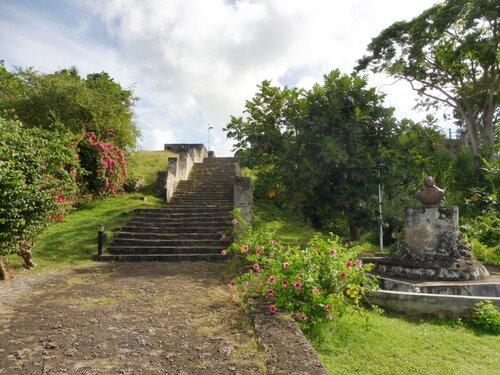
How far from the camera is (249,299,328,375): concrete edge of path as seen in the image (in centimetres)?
269

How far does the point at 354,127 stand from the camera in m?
9.32

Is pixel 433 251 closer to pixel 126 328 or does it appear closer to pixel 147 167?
pixel 126 328

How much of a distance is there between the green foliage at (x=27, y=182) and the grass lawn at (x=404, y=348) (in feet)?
17.2

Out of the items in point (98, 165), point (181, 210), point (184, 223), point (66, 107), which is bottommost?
point (184, 223)

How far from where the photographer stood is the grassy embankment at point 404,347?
3.28 meters

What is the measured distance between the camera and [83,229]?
10047 mm

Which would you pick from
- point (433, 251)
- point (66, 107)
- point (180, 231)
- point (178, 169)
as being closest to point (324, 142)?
point (433, 251)

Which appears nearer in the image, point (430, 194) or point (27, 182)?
point (27, 182)

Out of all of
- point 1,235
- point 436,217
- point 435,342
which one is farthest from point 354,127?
point 1,235

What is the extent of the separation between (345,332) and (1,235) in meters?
5.59

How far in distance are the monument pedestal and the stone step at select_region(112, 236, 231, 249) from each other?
416cm

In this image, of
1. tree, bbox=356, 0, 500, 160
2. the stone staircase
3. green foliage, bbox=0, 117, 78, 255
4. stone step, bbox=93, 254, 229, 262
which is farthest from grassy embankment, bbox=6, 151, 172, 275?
tree, bbox=356, 0, 500, 160

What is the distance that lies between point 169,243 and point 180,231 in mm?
837

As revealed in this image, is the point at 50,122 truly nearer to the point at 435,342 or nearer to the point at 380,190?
the point at 380,190
